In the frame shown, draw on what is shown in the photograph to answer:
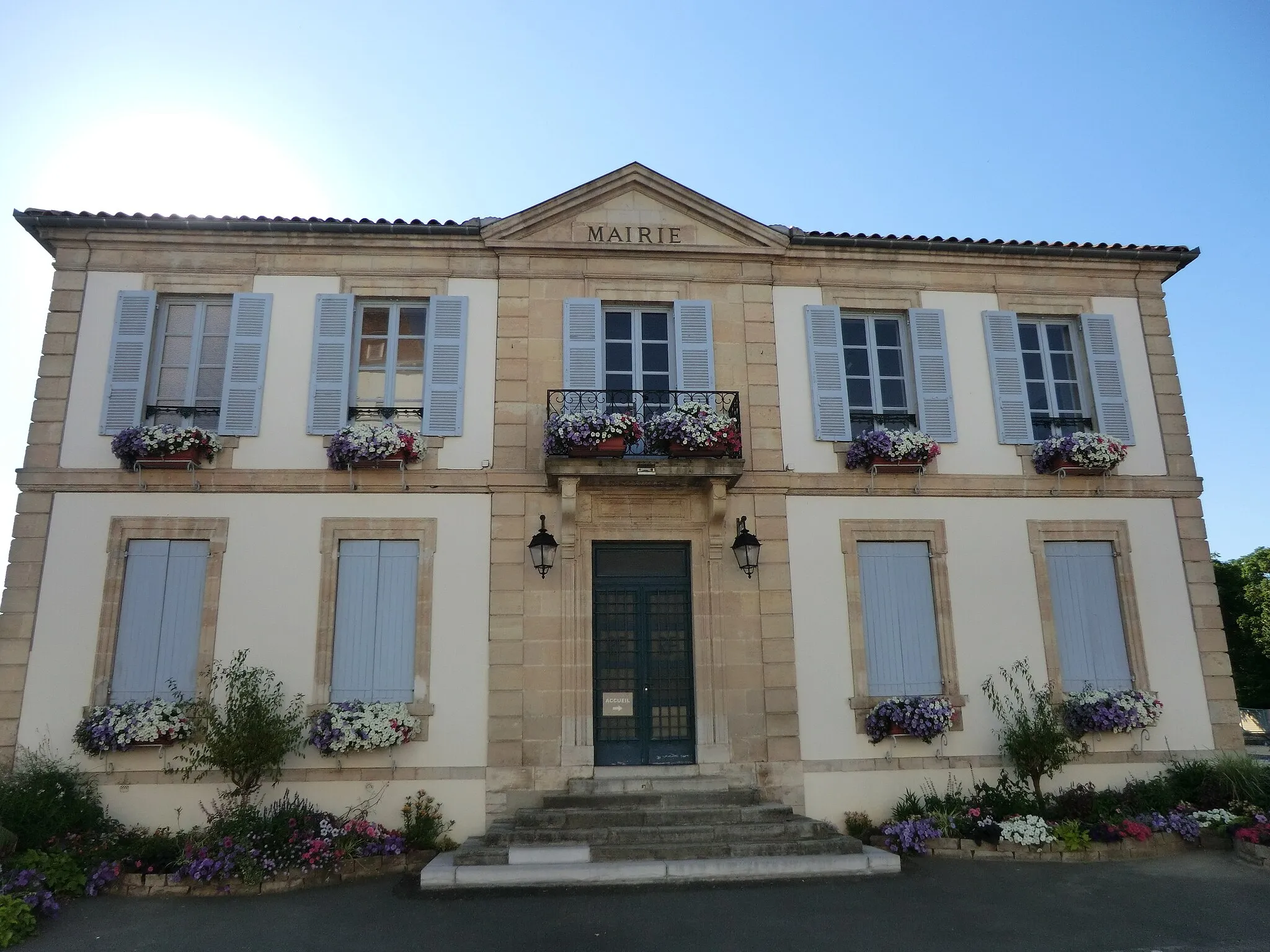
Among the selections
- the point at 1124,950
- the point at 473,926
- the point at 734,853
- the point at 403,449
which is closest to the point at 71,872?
the point at 473,926

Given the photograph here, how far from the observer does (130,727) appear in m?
8.48

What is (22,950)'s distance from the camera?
6.21 meters

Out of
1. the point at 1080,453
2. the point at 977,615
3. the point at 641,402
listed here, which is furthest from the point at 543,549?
the point at 1080,453

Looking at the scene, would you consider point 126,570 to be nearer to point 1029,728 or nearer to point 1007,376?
point 1029,728

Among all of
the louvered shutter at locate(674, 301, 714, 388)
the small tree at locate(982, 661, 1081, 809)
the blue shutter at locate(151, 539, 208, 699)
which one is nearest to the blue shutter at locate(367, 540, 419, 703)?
the blue shutter at locate(151, 539, 208, 699)

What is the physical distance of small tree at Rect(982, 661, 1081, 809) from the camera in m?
8.88

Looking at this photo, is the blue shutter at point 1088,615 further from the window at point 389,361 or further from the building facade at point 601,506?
the window at point 389,361

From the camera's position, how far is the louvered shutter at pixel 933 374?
1024 cm

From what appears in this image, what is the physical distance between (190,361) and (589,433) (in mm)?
4663

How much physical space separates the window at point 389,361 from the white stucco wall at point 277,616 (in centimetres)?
105

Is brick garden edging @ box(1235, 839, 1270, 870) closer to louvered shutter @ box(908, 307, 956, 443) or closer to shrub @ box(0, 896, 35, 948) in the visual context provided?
louvered shutter @ box(908, 307, 956, 443)

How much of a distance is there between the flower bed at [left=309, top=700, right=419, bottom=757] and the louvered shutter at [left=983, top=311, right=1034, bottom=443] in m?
7.28

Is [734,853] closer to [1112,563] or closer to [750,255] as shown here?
[1112,563]

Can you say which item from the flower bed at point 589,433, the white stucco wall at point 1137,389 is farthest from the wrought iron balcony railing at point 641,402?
the white stucco wall at point 1137,389
